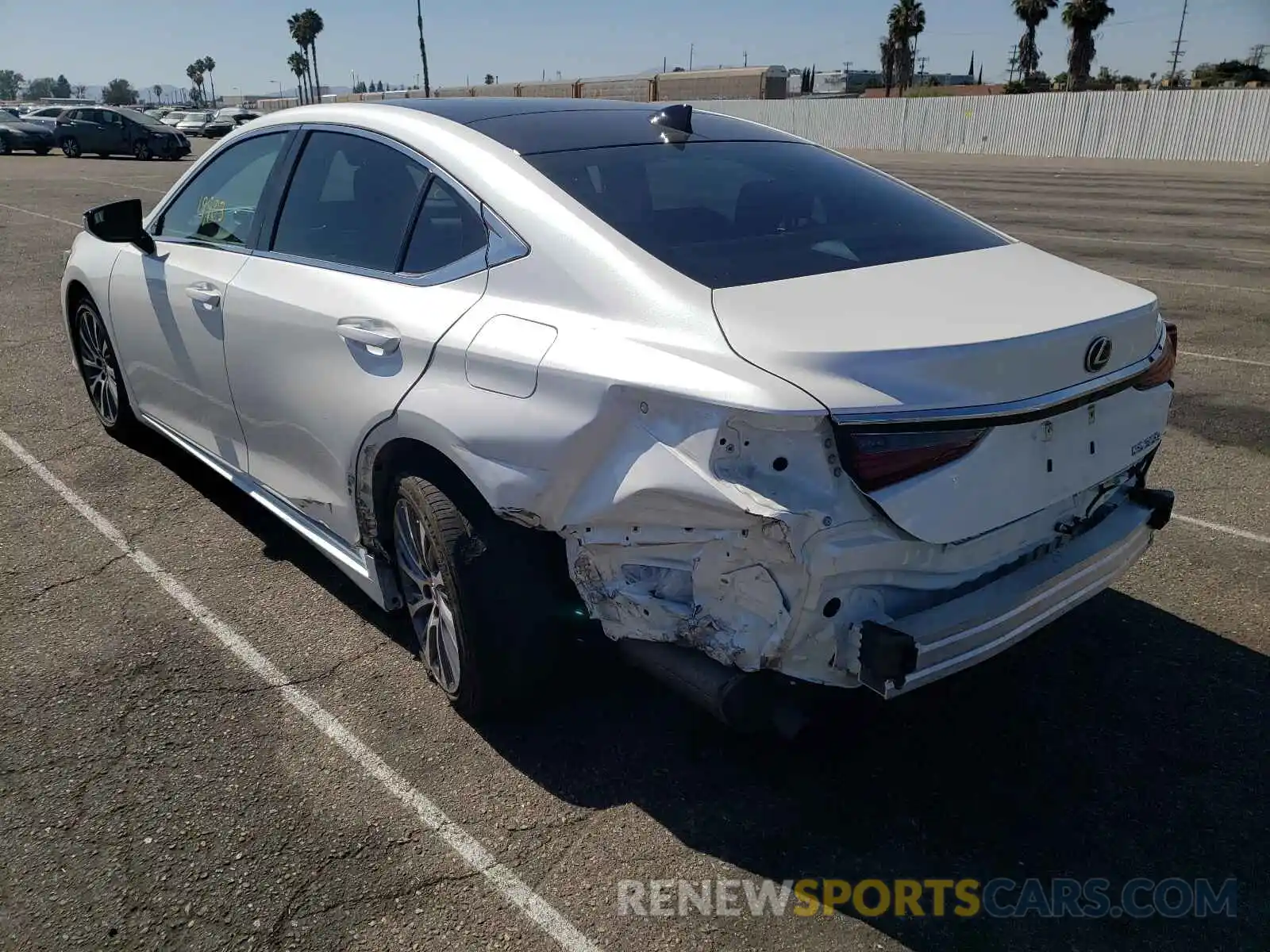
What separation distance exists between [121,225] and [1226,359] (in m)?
7.35

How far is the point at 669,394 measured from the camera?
2285mm

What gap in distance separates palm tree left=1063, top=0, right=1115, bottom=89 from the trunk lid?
58240 mm

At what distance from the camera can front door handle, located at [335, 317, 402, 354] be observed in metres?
3.00

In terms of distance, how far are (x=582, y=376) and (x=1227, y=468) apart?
4327mm

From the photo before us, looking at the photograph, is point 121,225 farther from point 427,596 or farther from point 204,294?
point 427,596

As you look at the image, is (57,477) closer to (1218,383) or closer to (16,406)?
(16,406)

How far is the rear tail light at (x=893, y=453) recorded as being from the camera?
218 cm

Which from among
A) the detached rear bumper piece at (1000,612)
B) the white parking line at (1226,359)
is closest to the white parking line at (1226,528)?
the detached rear bumper piece at (1000,612)

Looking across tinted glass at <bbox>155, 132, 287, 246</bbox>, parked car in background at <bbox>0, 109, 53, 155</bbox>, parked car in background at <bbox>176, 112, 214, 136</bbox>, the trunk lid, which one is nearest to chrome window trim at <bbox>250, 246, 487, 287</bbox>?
tinted glass at <bbox>155, 132, 287, 246</bbox>

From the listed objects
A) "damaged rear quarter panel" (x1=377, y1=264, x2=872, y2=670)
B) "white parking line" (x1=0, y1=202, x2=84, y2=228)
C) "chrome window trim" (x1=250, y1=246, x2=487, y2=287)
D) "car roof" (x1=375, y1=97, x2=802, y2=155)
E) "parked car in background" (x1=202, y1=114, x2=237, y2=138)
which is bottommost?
"white parking line" (x1=0, y1=202, x2=84, y2=228)

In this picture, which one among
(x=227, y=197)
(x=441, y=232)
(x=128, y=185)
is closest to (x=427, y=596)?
(x=441, y=232)

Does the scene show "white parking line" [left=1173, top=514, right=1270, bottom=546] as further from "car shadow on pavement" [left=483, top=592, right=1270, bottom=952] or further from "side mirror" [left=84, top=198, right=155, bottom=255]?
"side mirror" [left=84, top=198, right=155, bottom=255]

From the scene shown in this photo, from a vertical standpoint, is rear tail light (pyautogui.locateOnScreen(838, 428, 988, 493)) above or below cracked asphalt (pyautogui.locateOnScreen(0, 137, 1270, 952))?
above

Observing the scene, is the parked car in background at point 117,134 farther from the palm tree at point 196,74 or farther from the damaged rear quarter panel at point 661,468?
the palm tree at point 196,74
